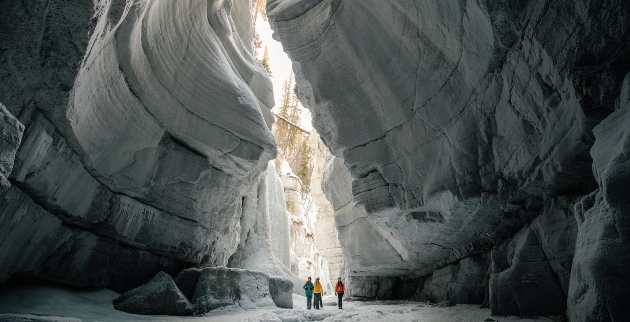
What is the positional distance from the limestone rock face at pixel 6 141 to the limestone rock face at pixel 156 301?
556 centimetres

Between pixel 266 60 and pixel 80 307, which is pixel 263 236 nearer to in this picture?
pixel 80 307

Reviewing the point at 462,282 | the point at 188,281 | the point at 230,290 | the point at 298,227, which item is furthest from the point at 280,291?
the point at 298,227

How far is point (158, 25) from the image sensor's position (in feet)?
26.9

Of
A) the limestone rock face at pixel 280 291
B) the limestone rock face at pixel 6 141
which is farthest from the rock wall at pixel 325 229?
the limestone rock face at pixel 6 141

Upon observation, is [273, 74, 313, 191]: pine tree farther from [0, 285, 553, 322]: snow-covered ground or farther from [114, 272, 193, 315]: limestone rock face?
[0, 285, 553, 322]: snow-covered ground

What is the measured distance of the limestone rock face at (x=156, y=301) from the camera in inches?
288

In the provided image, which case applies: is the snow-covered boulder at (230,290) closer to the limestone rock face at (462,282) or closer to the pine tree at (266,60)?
the limestone rock face at (462,282)

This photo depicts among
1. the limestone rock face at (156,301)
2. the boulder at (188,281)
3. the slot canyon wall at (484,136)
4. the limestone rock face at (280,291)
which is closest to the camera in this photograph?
the slot canyon wall at (484,136)

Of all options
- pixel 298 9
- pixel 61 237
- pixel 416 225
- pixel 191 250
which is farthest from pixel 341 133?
pixel 61 237

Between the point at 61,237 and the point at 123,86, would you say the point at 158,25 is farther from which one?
the point at 61,237

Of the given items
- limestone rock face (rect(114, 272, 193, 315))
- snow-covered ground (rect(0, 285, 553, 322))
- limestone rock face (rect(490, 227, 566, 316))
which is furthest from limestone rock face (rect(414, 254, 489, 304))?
limestone rock face (rect(114, 272, 193, 315))

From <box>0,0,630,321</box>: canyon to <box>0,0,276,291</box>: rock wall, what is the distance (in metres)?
0.03

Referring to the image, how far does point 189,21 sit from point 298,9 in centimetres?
299

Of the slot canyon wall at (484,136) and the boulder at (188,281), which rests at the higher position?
the slot canyon wall at (484,136)
